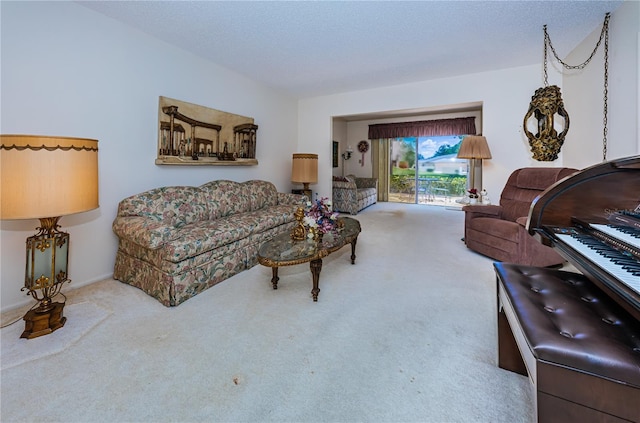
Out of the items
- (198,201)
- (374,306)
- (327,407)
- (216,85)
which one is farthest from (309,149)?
(327,407)

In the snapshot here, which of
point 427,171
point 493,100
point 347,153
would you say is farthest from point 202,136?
point 427,171

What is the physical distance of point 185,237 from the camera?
94.0 inches

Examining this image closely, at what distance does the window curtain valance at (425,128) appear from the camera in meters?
7.24

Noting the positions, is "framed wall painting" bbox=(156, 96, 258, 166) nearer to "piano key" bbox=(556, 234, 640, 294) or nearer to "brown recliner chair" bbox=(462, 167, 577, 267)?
"brown recliner chair" bbox=(462, 167, 577, 267)

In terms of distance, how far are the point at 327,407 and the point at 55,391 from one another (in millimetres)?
1335

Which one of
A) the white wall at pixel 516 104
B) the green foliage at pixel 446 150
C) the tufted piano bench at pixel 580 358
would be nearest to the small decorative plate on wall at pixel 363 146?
the green foliage at pixel 446 150

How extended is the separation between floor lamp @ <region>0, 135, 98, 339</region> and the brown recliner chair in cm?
371

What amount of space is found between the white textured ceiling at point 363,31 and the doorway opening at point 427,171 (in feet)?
13.5

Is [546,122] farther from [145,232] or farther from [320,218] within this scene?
[145,232]

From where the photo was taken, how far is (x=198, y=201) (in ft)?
10.7

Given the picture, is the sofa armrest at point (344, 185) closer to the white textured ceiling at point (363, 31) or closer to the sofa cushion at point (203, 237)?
the white textured ceiling at point (363, 31)

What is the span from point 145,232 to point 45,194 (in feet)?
2.19

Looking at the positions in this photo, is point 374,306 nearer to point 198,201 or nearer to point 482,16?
point 198,201

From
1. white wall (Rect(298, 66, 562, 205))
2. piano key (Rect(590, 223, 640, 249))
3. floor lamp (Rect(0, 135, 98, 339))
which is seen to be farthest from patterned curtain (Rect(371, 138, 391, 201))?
floor lamp (Rect(0, 135, 98, 339))
